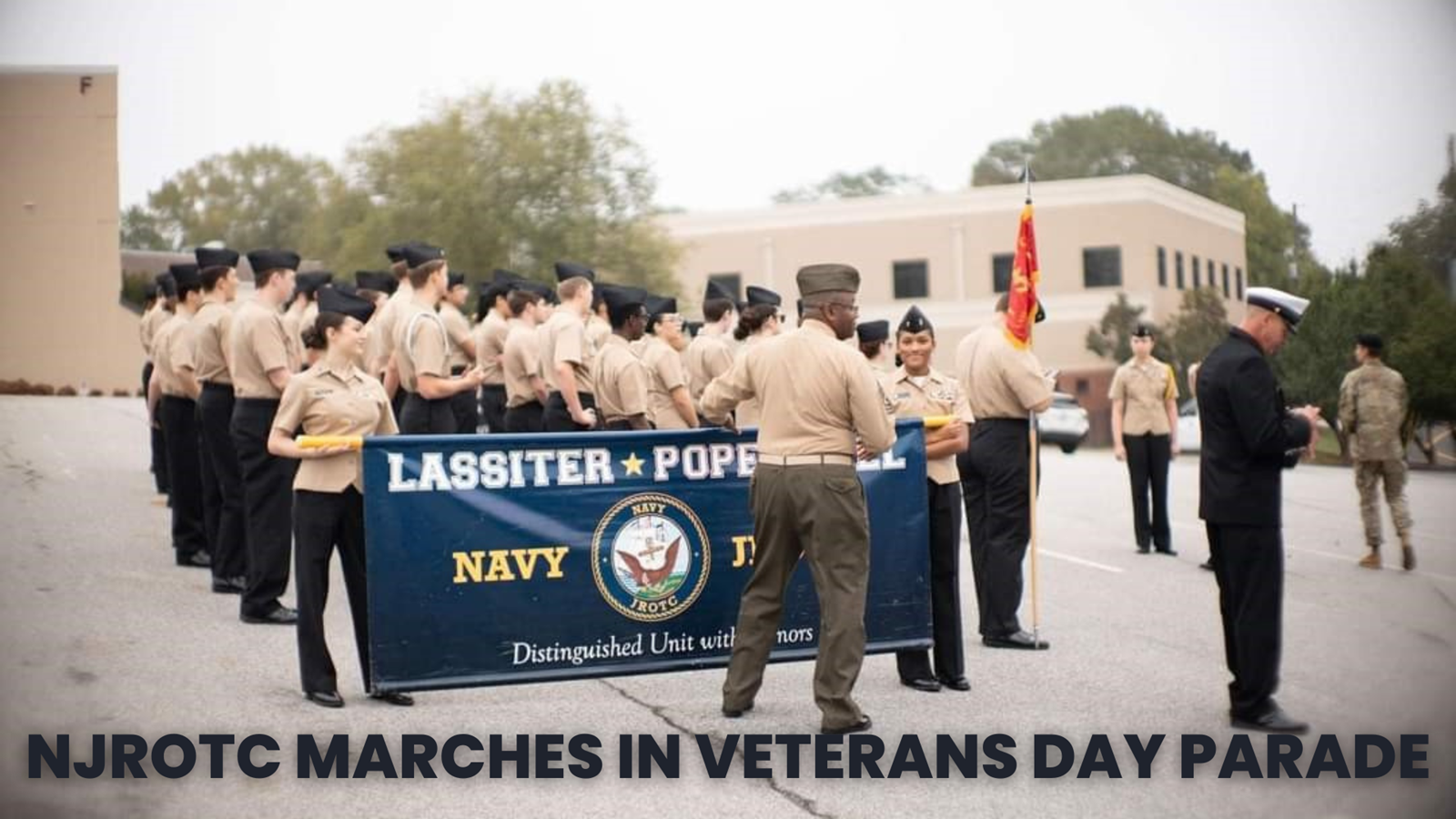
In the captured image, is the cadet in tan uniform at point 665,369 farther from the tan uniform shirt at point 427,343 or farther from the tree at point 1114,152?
the tree at point 1114,152

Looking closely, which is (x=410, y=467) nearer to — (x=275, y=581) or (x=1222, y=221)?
(x=275, y=581)

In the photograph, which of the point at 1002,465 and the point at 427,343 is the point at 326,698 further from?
the point at 1002,465

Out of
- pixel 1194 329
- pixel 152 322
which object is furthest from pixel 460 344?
pixel 1194 329

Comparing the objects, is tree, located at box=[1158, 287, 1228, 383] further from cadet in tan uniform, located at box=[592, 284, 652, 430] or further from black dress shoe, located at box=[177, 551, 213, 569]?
cadet in tan uniform, located at box=[592, 284, 652, 430]

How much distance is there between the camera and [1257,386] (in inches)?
318

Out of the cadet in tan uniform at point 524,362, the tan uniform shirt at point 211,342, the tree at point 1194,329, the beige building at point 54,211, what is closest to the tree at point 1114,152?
the tree at point 1194,329

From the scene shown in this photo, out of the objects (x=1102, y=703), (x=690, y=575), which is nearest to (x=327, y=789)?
(x=690, y=575)

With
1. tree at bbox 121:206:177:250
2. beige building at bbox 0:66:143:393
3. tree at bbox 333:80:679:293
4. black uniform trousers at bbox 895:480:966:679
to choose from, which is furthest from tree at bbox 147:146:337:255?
black uniform trousers at bbox 895:480:966:679

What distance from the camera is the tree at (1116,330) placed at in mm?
54844

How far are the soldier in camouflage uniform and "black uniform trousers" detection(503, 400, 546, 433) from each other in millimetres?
7098

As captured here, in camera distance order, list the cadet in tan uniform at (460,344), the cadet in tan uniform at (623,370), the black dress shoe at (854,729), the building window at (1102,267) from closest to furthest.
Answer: the black dress shoe at (854,729)
the cadet in tan uniform at (623,370)
the cadet in tan uniform at (460,344)
the building window at (1102,267)

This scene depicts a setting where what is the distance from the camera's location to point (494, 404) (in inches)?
600

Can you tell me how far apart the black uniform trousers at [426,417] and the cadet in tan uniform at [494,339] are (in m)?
2.12

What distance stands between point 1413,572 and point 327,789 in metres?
10.6
